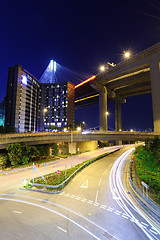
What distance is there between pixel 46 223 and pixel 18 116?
95.6 metres

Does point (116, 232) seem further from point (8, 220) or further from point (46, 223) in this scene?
point (8, 220)

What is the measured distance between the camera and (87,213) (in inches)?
496

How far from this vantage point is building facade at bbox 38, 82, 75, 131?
431 feet

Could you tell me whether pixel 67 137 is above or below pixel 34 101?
below

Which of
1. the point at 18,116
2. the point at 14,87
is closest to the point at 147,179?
the point at 18,116

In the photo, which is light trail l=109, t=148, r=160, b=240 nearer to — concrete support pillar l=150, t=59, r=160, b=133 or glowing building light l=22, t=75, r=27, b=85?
concrete support pillar l=150, t=59, r=160, b=133

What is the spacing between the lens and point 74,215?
482 inches

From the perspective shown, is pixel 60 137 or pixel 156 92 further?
pixel 156 92

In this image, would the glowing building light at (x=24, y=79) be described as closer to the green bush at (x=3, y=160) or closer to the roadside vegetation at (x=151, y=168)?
the green bush at (x=3, y=160)

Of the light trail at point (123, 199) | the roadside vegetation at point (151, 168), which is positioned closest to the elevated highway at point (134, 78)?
the roadside vegetation at point (151, 168)

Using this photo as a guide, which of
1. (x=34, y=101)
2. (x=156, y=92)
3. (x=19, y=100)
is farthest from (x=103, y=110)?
(x=34, y=101)

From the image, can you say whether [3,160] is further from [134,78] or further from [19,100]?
[19,100]

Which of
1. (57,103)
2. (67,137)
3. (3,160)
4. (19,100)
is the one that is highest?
(57,103)

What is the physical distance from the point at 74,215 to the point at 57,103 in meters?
127
